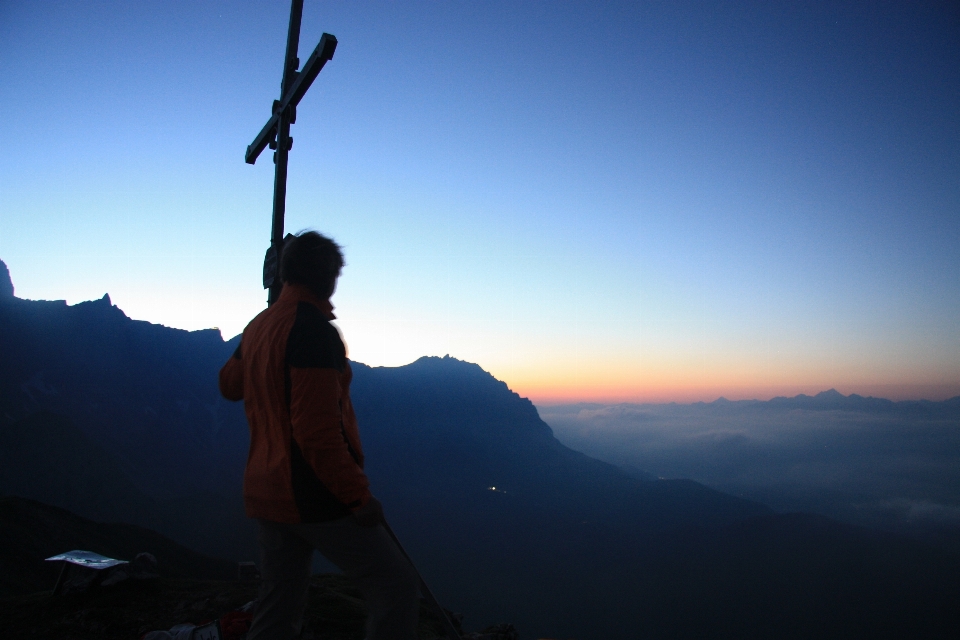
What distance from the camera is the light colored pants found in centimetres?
333

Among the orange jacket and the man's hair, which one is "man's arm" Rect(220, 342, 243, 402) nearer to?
the orange jacket

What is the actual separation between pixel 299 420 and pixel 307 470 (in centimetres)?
39

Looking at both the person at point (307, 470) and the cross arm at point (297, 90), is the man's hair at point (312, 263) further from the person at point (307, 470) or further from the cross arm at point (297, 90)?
the cross arm at point (297, 90)

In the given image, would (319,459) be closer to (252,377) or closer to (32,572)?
(252,377)

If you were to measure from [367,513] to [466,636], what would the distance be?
7.36 metres

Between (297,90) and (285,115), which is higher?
(297,90)

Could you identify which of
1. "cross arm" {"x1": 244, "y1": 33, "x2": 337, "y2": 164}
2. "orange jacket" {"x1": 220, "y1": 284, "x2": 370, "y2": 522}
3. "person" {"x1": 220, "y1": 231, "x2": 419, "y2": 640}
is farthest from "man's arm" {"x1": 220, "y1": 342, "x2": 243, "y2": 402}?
"cross arm" {"x1": 244, "y1": 33, "x2": 337, "y2": 164}

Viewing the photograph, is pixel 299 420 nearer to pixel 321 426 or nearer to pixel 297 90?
pixel 321 426

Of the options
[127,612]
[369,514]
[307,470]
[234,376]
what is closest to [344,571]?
[369,514]

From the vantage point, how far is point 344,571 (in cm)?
337

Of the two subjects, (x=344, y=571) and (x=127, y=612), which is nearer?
(x=344, y=571)

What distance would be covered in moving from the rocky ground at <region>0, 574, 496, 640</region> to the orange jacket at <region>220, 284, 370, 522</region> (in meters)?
7.13

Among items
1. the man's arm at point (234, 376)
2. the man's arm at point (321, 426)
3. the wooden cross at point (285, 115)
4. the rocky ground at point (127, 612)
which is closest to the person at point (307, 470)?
the man's arm at point (321, 426)

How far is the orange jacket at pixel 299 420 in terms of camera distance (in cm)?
310
